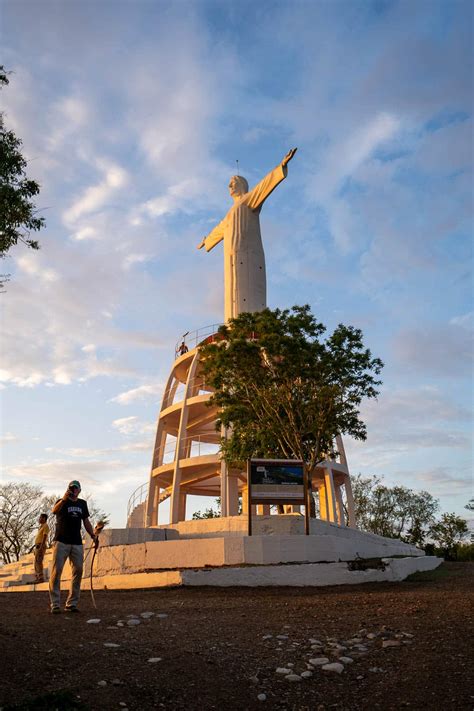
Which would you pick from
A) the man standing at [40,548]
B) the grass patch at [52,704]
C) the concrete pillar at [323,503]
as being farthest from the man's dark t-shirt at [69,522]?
the concrete pillar at [323,503]

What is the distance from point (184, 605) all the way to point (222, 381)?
12.9 m

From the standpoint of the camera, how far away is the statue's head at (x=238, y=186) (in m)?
37.5

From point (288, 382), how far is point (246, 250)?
1568 centimetres

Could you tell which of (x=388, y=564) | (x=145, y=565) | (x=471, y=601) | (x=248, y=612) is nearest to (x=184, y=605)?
(x=248, y=612)

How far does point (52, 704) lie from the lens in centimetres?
486

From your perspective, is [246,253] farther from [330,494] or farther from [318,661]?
[318,661]

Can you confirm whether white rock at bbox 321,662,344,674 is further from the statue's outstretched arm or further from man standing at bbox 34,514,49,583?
the statue's outstretched arm

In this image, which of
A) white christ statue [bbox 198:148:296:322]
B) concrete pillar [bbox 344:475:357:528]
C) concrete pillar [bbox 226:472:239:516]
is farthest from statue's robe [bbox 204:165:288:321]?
concrete pillar [bbox 344:475:357:528]

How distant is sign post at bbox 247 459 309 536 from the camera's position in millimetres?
17281

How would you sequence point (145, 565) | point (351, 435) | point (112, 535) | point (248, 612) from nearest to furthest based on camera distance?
point (248, 612) → point (145, 565) → point (112, 535) → point (351, 435)

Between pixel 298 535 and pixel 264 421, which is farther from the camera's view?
pixel 264 421

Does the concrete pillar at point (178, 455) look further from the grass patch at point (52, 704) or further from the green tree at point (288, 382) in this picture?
the grass patch at point (52, 704)

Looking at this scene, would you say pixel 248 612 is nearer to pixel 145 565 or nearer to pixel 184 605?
pixel 184 605

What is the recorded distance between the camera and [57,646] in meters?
6.39
